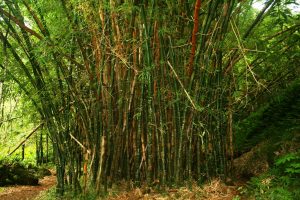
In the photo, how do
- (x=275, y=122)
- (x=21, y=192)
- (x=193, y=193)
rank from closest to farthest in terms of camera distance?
1. (x=193, y=193)
2. (x=275, y=122)
3. (x=21, y=192)

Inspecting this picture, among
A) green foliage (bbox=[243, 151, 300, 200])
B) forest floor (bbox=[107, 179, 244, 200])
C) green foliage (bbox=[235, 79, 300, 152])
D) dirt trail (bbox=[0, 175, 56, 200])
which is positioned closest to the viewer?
green foliage (bbox=[243, 151, 300, 200])

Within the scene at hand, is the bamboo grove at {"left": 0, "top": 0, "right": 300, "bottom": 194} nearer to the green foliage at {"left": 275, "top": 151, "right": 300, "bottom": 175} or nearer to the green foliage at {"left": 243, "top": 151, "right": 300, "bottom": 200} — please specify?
the green foliage at {"left": 243, "top": 151, "right": 300, "bottom": 200}

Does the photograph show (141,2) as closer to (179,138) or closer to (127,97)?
(127,97)

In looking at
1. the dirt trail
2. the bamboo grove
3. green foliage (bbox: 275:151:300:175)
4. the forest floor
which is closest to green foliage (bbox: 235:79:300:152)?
green foliage (bbox: 275:151:300:175)

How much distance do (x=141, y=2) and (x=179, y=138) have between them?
117cm

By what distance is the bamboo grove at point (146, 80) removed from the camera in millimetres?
2752

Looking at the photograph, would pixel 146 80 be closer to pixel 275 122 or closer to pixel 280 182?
pixel 280 182

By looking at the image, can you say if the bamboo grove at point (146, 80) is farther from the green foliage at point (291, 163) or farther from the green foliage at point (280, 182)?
the green foliage at point (291, 163)

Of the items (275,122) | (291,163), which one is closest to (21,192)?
(275,122)

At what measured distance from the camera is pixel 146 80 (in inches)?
112

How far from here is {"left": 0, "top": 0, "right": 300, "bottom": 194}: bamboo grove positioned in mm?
2752

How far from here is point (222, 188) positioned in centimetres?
283

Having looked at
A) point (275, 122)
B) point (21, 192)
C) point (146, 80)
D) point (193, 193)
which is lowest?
point (21, 192)

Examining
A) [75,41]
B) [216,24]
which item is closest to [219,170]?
[216,24]
